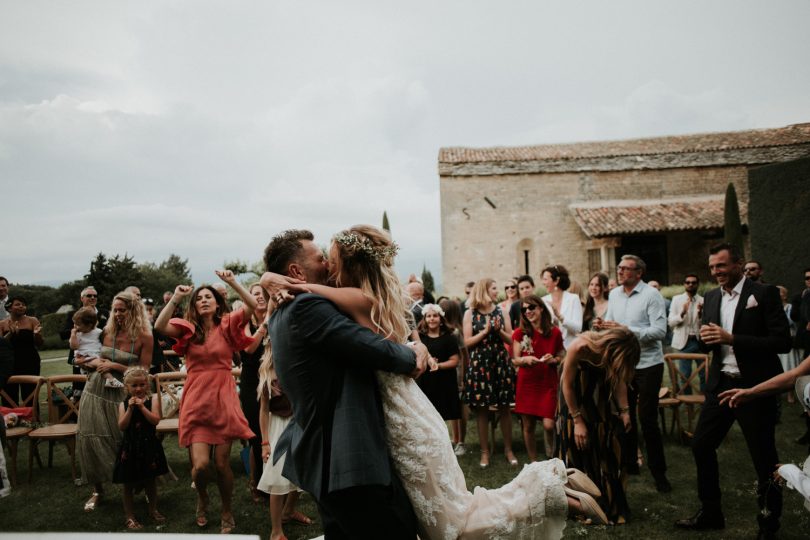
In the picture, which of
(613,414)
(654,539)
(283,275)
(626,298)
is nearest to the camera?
(283,275)

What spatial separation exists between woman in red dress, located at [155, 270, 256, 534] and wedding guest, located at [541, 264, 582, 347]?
392 centimetres

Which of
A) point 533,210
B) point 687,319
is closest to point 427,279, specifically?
point 533,210

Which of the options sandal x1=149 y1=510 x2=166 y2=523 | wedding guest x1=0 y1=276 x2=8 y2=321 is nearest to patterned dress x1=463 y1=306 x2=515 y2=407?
sandal x1=149 y1=510 x2=166 y2=523

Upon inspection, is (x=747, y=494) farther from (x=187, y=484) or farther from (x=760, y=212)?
(x=760, y=212)

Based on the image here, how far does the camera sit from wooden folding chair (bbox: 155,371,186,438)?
20.8 feet

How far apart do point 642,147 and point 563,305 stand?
21.2 meters

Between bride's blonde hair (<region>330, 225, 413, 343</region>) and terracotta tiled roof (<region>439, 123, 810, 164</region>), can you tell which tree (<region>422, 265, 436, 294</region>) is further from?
bride's blonde hair (<region>330, 225, 413, 343</region>)

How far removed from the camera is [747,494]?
5.02 meters

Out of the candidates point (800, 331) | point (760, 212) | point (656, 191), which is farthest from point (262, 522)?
point (656, 191)

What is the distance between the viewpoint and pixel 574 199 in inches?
926

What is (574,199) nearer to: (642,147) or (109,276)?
(642,147)

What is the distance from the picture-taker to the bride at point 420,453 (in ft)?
7.59

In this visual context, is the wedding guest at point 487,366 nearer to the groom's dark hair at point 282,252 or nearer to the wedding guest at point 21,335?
the groom's dark hair at point 282,252

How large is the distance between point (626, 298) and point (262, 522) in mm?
4392
